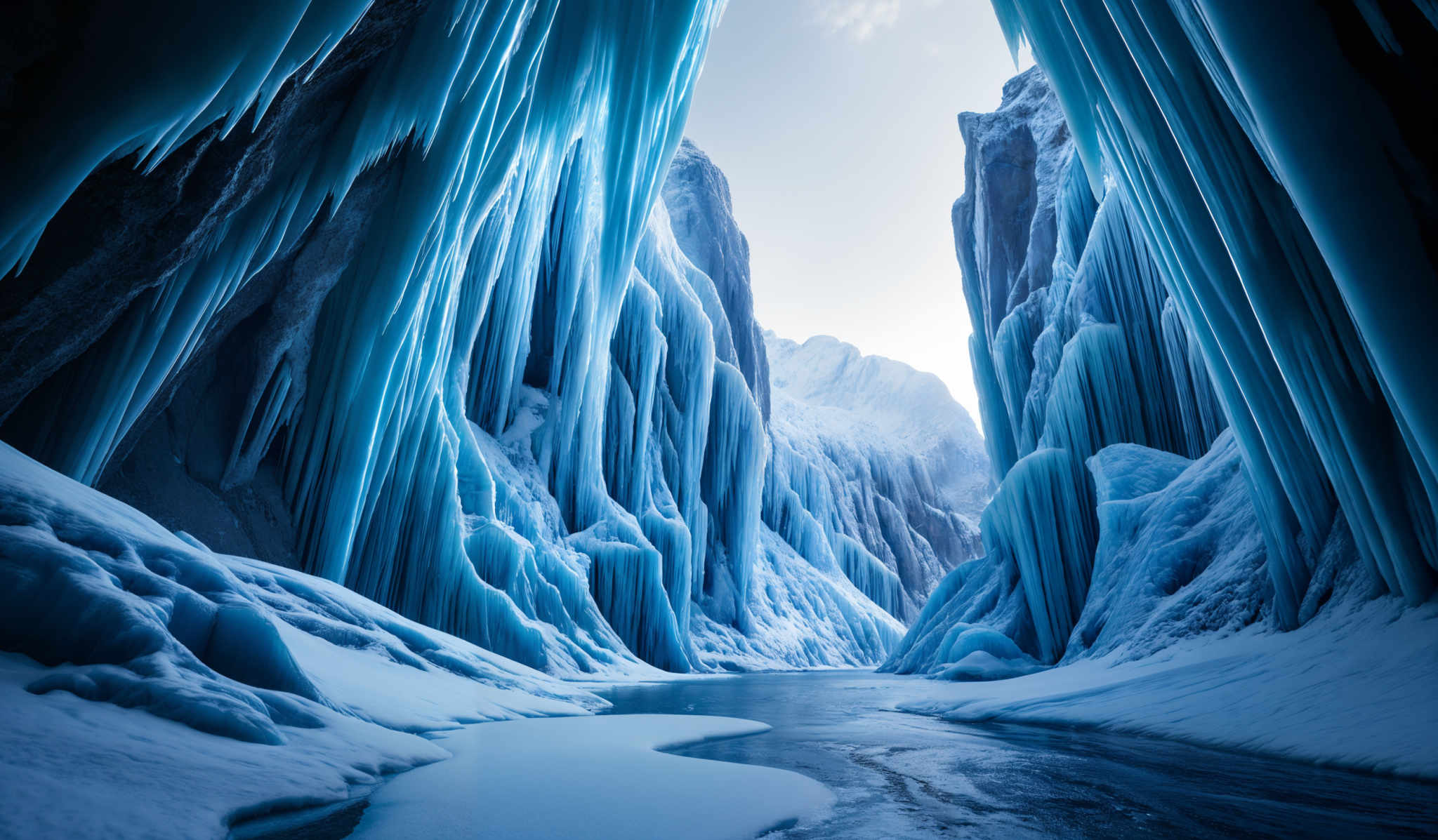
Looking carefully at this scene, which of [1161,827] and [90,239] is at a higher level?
[90,239]

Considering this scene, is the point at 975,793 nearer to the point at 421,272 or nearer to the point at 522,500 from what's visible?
the point at 421,272

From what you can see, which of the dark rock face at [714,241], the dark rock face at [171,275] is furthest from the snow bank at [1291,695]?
the dark rock face at [714,241]

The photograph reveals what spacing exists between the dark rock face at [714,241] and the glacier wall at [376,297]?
11250mm

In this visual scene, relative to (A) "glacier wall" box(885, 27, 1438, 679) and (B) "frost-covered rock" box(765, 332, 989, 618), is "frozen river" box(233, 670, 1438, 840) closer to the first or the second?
(A) "glacier wall" box(885, 27, 1438, 679)

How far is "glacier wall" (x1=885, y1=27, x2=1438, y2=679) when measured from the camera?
12.9 ft

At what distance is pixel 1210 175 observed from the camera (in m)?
4.35

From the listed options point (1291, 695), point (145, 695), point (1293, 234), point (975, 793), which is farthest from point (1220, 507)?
point (145, 695)

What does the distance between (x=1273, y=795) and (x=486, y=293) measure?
12.7 metres

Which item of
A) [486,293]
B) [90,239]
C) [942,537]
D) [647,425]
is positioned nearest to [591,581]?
[647,425]

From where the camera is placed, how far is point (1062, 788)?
2.72 metres

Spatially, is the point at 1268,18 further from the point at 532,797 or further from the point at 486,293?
the point at 486,293

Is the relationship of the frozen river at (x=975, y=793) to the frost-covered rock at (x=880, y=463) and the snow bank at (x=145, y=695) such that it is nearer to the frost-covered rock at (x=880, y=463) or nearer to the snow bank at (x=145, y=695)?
the snow bank at (x=145, y=695)

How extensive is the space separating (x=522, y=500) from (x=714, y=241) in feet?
63.6

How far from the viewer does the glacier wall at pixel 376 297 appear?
11.7 ft
